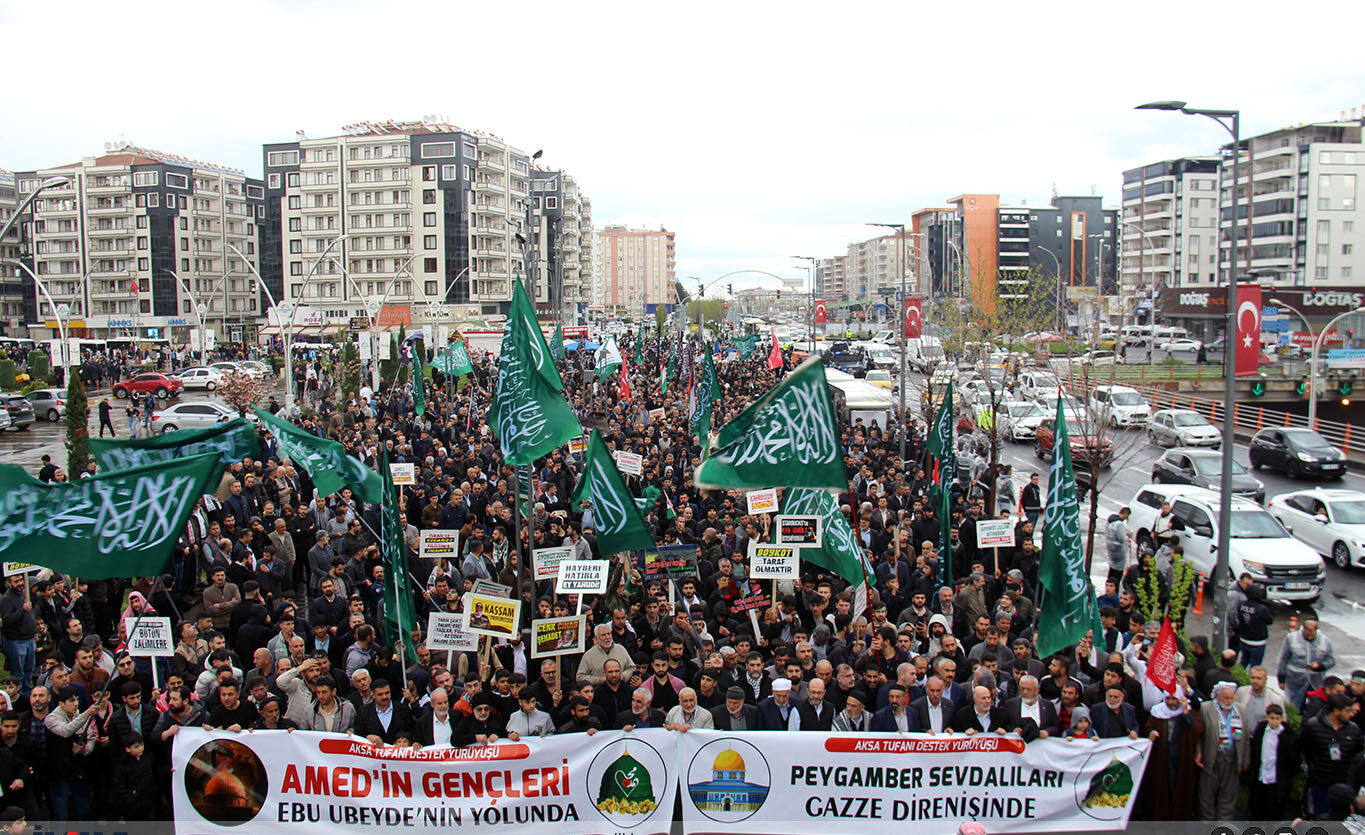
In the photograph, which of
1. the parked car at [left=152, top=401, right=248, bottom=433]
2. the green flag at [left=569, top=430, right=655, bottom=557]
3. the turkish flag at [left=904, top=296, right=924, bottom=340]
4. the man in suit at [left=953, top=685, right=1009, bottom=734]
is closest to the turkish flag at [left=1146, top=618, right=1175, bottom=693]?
the man in suit at [left=953, top=685, right=1009, bottom=734]

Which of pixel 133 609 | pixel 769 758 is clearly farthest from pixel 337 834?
pixel 133 609

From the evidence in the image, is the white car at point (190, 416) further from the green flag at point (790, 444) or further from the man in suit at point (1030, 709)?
the man in suit at point (1030, 709)

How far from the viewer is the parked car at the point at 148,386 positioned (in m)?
46.8

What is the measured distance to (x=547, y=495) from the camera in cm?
1664

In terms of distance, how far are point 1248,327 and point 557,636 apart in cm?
1465

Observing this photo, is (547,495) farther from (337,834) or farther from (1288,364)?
(1288,364)

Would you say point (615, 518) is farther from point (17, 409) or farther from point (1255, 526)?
point (17, 409)

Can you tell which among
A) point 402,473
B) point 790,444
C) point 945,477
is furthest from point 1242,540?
point 402,473

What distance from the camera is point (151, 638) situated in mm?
8781

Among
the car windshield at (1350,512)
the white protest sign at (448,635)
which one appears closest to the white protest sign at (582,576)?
the white protest sign at (448,635)

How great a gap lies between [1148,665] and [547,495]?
32.9 feet

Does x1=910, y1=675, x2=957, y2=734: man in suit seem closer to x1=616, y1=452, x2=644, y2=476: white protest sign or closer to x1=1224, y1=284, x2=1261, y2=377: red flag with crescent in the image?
x1=616, y1=452, x2=644, y2=476: white protest sign

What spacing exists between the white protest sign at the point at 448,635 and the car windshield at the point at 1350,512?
602 inches

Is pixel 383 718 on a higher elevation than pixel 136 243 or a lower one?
lower
